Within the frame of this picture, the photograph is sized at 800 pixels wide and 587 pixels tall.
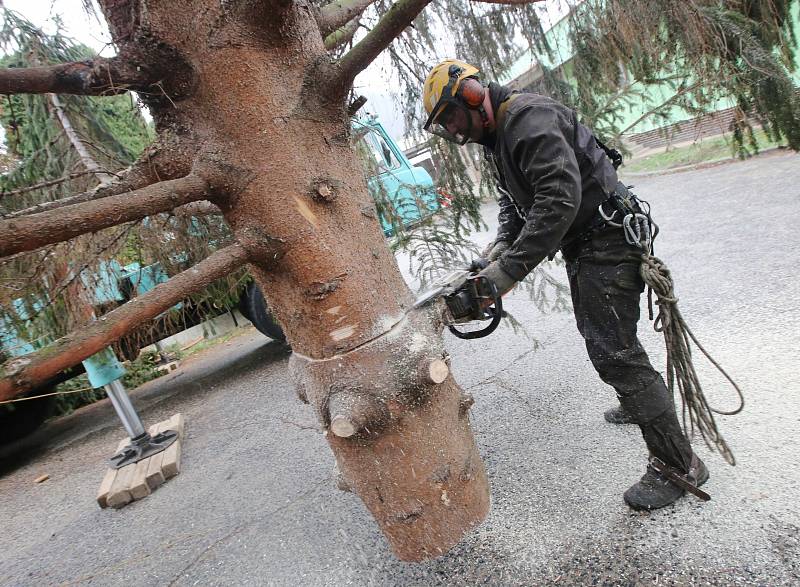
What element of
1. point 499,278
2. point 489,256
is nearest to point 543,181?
point 499,278

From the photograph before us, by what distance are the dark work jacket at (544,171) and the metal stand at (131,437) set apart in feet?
11.5

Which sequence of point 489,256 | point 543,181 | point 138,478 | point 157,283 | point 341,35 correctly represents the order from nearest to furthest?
point 543,181
point 489,256
point 341,35
point 138,478
point 157,283

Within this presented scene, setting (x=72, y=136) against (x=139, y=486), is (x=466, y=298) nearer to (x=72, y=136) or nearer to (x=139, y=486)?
(x=72, y=136)

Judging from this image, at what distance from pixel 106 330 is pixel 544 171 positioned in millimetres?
1475

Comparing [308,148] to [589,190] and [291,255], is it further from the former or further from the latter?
[589,190]

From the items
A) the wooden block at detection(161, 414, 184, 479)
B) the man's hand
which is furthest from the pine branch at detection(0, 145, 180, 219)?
the wooden block at detection(161, 414, 184, 479)

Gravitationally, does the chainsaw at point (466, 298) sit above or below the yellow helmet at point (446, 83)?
below

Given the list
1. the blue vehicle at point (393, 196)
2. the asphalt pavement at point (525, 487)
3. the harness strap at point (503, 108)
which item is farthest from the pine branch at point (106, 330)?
the blue vehicle at point (393, 196)

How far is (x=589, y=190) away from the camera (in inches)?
78.7

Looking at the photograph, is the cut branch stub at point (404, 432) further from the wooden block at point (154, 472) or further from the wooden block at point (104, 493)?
the wooden block at point (104, 493)

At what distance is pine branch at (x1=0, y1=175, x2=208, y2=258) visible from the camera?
1203 millimetres

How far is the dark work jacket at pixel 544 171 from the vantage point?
1772 millimetres

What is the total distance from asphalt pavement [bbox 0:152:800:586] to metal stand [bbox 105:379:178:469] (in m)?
0.29

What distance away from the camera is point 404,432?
169 centimetres
